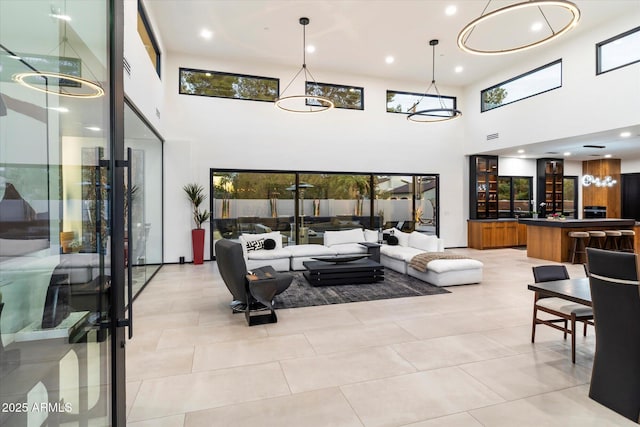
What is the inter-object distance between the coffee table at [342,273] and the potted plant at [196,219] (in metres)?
3.21

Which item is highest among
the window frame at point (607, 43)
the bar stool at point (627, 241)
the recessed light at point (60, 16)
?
the window frame at point (607, 43)

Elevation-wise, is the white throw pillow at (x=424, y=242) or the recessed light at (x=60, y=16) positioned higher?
the recessed light at (x=60, y=16)

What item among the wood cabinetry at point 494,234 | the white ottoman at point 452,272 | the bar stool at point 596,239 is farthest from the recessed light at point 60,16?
the wood cabinetry at point 494,234

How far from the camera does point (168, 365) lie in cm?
317

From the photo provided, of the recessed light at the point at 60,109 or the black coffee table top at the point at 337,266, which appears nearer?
the recessed light at the point at 60,109

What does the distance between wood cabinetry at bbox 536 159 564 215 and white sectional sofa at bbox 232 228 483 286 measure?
6906 mm

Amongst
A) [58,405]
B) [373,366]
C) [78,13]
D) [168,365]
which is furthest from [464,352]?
[78,13]

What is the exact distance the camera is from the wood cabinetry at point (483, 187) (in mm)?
10922

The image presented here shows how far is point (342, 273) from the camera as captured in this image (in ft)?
20.2

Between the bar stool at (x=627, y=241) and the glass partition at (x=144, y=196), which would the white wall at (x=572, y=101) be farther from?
the glass partition at (x=144, y=196)

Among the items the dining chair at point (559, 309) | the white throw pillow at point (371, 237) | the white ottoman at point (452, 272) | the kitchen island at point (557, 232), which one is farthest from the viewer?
the white throw pillow at point (371, 237)

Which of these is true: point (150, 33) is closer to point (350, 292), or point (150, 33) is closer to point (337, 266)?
point (337, 266)

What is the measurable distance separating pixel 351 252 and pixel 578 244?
20.0ft

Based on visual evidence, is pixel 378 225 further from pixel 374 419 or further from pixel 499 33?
pixel 374 419
